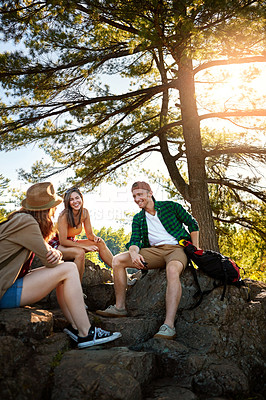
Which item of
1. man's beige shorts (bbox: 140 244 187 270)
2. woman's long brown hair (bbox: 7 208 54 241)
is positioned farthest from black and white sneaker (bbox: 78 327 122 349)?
man's beige shorts (bbox: 140 244 187 270)

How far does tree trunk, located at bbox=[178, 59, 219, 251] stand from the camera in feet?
23.5

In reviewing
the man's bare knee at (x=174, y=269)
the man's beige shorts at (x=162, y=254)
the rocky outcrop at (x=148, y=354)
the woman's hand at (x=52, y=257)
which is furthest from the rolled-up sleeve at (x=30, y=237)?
the man's beige shorts at (x=162, y=254)

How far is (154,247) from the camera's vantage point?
3953mm

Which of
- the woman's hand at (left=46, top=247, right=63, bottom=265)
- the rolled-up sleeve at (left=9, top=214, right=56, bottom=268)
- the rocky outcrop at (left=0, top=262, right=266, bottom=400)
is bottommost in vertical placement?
the rocky outcrop at (left=0, top=262, right=266, bottom=400)

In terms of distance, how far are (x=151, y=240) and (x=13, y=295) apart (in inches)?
67.7

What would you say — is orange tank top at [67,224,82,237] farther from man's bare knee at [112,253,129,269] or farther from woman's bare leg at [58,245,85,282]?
man's bare knee at [112,253,129,269]

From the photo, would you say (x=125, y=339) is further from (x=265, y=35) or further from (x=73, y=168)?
(x=73, y=168)

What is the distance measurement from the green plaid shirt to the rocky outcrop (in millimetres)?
505

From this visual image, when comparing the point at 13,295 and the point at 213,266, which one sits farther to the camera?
the point at 213,266

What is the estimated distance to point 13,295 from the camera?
279 cm

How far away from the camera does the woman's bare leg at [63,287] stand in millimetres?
2803

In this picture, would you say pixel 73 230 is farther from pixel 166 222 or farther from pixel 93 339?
pixel 93 339

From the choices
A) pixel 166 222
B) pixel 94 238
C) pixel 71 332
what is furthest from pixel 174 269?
pixel 94 238

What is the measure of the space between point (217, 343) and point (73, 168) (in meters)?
5.86
